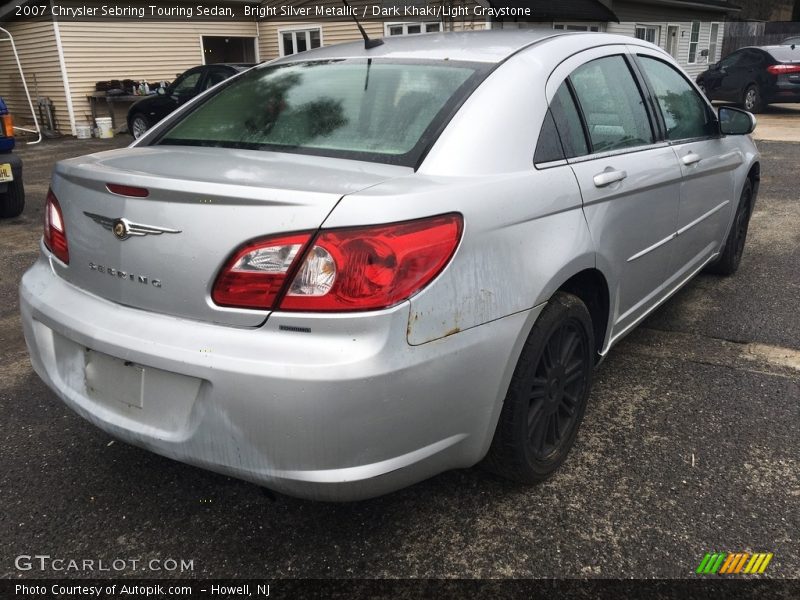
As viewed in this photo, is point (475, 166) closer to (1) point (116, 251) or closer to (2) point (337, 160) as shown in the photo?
(2) point (337, 160)

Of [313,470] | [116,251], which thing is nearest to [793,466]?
[313,470]

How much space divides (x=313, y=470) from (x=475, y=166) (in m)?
1.00

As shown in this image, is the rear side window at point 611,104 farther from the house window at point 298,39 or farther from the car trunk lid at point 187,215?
the house window at point 298,39

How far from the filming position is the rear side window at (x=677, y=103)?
3354 millimetres

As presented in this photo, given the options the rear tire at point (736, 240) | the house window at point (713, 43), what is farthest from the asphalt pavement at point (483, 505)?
the house window at point (713, 43)

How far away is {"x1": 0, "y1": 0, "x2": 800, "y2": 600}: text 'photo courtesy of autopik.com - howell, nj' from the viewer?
1.78 m

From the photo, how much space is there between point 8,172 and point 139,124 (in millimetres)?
8449

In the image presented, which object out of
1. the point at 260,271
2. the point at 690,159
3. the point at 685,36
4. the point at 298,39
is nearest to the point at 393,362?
the point at 260,271

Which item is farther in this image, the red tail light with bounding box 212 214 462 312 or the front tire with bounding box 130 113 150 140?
the front tire with bounding box 130 113 150 140

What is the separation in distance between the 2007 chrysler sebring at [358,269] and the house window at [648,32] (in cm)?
2089

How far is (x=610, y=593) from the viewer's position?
1.98 metres

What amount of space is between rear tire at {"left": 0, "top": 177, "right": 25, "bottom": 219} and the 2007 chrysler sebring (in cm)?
495

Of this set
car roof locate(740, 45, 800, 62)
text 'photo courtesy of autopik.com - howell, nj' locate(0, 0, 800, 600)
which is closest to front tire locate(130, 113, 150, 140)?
text 'photo courtesy of autopik.com - howell, nj' locate(0, 0, 800, 600)

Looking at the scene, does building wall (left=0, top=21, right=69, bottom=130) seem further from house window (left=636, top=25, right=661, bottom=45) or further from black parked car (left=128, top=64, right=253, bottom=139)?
house window (left=636, top=25, right=661, bottom=45)
